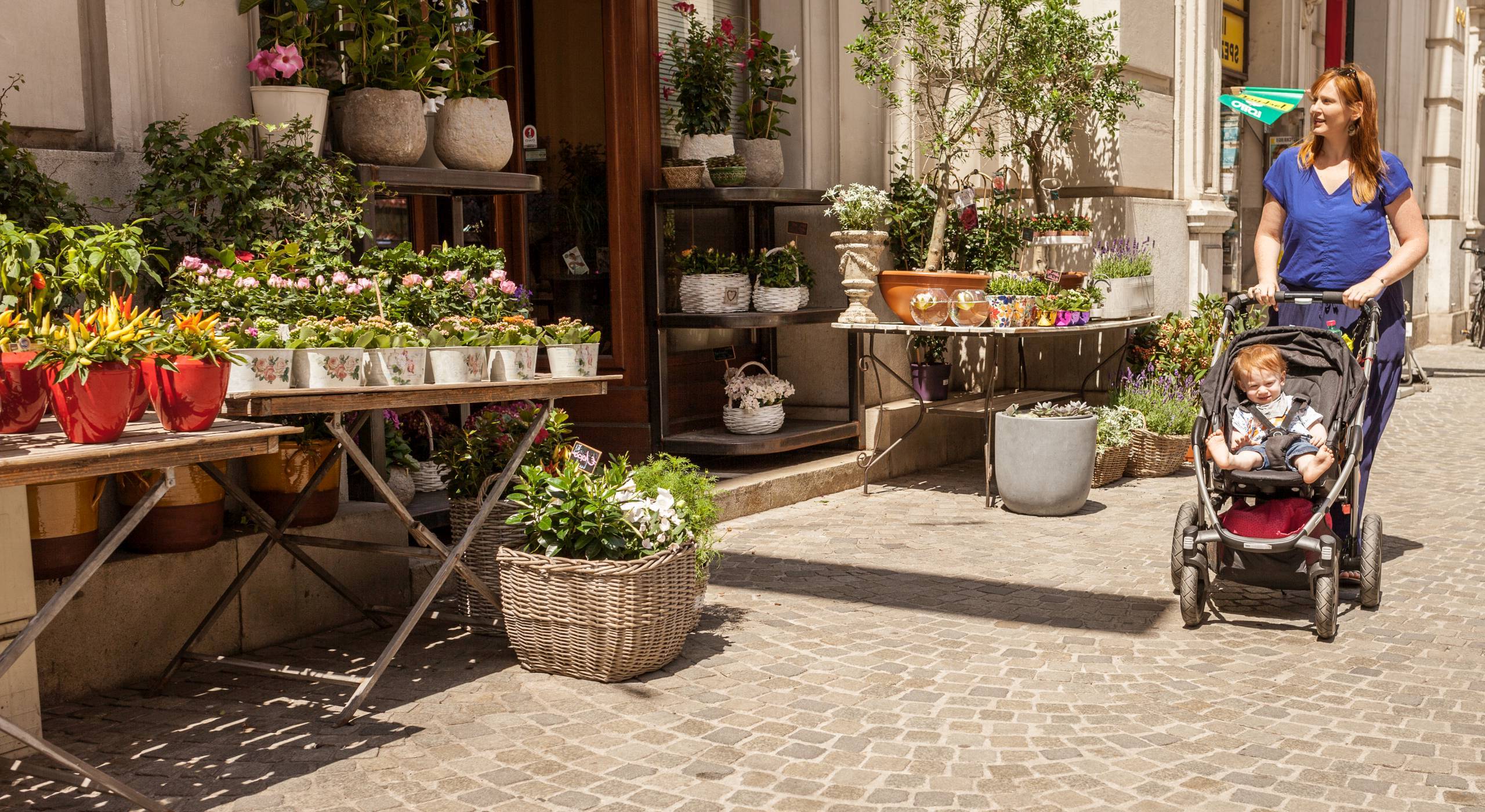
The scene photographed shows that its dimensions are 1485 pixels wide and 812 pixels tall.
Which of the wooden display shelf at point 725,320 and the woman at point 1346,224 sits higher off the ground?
the woman at point 1346,224

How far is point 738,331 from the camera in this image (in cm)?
873

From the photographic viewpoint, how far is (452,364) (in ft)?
14.5

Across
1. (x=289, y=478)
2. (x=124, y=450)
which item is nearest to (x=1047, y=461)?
(x=289, y=478)

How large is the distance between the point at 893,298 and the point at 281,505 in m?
4.35

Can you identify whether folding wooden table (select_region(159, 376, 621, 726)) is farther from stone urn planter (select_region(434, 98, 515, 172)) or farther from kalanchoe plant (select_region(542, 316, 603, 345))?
stone urn planter (select_region(434, 98, 515, 172))

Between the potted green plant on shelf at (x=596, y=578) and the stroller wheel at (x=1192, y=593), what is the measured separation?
1.90 meters

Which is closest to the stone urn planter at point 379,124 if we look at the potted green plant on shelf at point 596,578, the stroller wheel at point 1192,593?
the potted green plant on shelf at point 596,578

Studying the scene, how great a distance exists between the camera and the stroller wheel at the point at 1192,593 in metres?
5.16

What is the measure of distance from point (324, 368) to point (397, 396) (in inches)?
9.4

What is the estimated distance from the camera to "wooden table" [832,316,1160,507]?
8.01 metres

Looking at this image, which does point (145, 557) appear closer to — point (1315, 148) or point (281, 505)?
point (281, 505)

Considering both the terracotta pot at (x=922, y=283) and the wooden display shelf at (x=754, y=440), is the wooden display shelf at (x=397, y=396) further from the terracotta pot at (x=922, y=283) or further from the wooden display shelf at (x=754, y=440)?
the terracotta pot at (x=922, y=283)

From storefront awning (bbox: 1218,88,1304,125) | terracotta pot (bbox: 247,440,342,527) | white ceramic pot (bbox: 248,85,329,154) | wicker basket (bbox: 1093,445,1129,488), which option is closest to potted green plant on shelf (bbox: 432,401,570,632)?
terracotta pot (bbox: 247,440,342,527)

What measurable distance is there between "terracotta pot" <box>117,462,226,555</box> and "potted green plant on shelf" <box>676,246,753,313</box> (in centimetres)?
362
